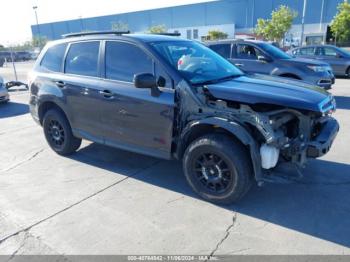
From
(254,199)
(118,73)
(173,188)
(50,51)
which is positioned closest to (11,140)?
(50,51)

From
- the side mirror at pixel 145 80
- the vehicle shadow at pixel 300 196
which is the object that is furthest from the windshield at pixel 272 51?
the side mirror at pixel 145 80

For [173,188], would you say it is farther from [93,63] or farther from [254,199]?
[93,63]

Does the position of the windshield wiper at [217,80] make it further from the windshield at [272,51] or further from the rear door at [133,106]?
the windshield at [272,51]

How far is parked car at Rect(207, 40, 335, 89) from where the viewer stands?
8914 millimetres

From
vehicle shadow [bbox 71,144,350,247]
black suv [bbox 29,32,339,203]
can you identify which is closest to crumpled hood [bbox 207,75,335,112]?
black suv [bbox 29,32,339,203]

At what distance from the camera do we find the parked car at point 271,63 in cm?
891

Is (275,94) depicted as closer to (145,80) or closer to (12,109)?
(145,80)

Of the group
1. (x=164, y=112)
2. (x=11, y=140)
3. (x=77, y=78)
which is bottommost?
(x=11, y=140)

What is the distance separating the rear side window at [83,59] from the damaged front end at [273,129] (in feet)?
5.72

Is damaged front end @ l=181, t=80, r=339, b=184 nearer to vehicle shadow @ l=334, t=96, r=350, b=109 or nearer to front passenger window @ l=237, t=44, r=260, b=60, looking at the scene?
vehicle shadow @ l=334, t=96, r=350, b=109

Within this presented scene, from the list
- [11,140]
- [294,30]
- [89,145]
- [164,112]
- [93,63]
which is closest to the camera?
[164,112]

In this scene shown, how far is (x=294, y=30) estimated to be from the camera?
57312 mm

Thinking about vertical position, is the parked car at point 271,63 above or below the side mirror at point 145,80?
below

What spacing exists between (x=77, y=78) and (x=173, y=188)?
214cm
